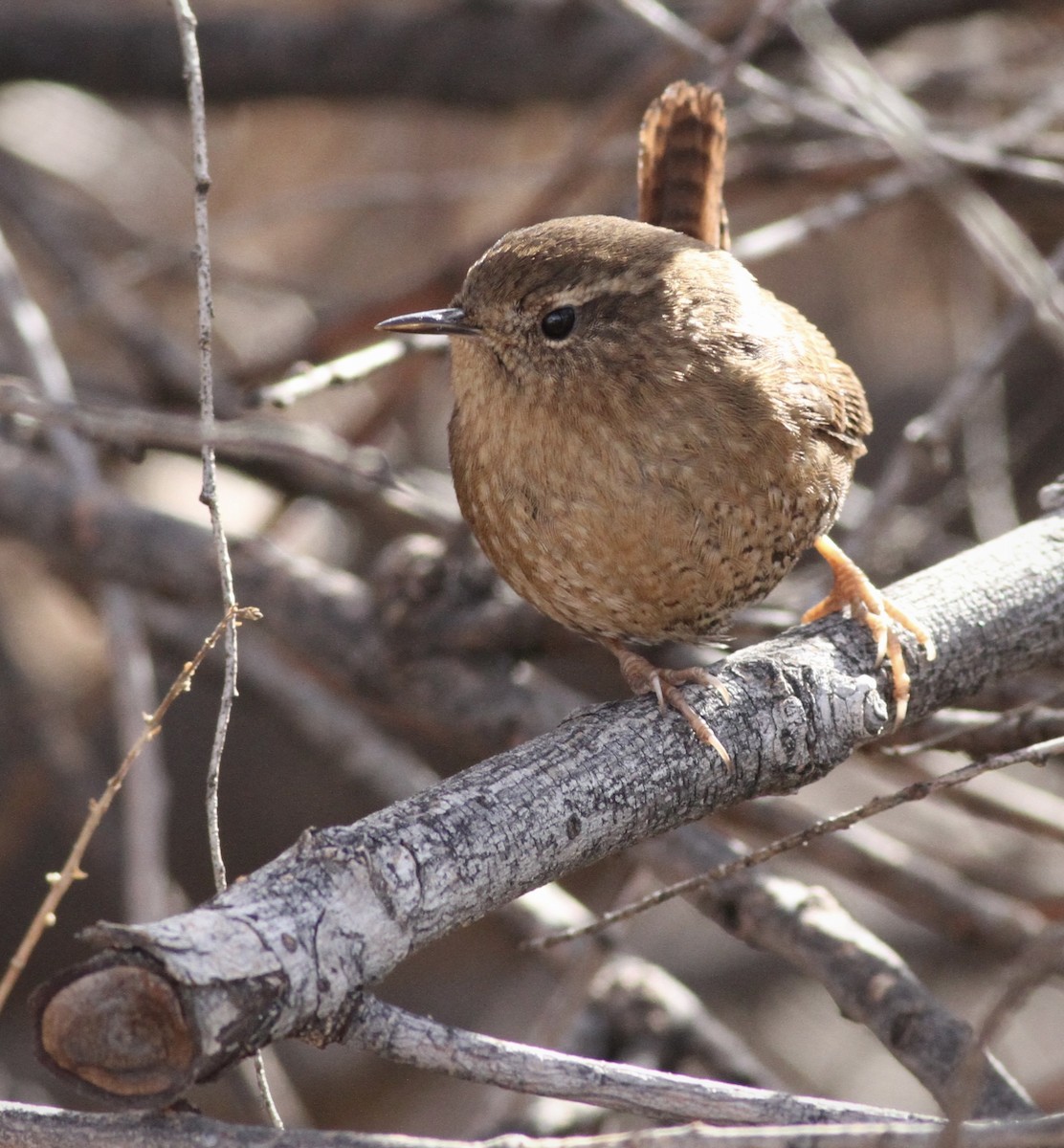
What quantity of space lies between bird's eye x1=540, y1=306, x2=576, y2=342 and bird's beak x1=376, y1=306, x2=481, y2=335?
4.5 inches

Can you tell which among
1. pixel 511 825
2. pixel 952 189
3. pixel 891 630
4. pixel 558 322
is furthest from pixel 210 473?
pixel 952 189

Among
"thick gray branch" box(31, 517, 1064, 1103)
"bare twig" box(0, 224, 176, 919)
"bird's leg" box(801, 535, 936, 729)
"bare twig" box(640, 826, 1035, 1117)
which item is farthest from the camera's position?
"bare twig" box(0, 224, 176, 919)

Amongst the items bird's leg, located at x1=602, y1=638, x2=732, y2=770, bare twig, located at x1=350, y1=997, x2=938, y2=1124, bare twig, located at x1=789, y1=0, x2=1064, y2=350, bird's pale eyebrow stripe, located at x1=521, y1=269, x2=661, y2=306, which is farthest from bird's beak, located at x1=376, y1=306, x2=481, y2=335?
bare twig, located at x1=350, y1=997, x2=938, y2=1124

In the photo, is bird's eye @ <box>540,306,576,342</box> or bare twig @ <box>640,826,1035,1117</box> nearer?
bare twig @ <box>640,826,1035,1117</box>

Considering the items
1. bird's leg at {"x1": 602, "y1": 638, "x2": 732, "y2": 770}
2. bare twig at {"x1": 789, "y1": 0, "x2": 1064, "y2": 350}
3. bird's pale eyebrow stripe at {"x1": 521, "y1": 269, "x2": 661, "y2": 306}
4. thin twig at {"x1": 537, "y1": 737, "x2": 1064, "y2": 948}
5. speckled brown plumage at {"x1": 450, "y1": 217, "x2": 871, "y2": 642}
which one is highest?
bare twig at {"x1": 789, "y1": 0, "x2": 1064, "y2": 350}

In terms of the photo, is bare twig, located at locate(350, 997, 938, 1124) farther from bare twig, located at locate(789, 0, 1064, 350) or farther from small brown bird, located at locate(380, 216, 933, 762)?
bare twig, located at locate(789, 0, 1064, 350)

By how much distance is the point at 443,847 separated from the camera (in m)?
1.53

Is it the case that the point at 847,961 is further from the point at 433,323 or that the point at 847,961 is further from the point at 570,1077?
the point at 433,323

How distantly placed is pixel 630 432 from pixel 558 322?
227 millimetres

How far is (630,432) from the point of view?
223 centimetres

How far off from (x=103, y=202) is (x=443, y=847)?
4.57 m

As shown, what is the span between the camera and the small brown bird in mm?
2227

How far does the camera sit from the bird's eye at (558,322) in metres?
2.30

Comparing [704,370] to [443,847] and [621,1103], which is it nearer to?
[443,847]
